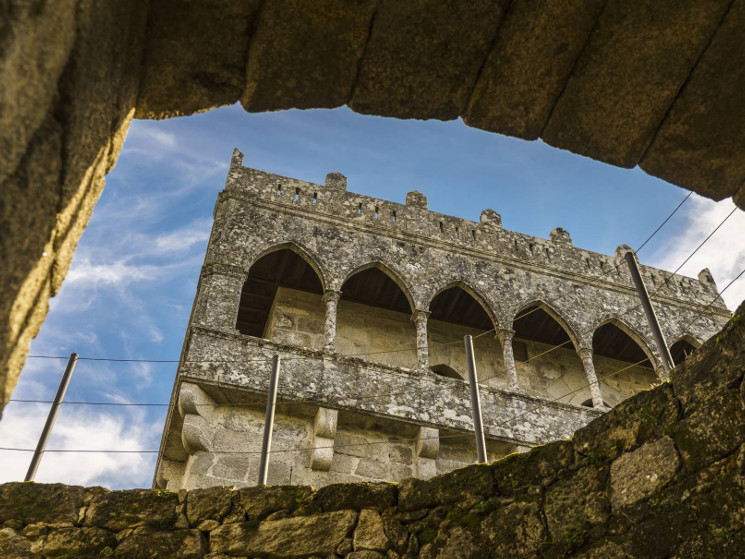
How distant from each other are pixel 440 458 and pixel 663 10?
796 centimetres

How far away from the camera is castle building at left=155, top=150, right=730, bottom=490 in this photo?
A: 951 centimetres

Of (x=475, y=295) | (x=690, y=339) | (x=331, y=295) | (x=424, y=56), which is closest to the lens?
(x=424, y=56)

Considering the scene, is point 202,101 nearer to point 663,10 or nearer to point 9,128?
point 9,128

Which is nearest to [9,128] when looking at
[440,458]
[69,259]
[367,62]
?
[69,259]

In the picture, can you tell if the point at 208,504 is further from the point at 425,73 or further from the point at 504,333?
the point at 504,333

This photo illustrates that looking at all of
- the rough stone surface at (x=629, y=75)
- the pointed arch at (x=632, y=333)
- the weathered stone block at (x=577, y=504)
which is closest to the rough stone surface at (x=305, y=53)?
the rough stone surface at (x=629, y=75)

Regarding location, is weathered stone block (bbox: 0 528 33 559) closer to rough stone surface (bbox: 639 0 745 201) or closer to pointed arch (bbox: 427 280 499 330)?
rough stone surface (bbox: 639 0 745 201)

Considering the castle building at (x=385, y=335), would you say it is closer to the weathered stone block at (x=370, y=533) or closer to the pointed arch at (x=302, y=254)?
the pointed arch at (x=302, y=254)

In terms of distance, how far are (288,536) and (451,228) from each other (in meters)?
8.94

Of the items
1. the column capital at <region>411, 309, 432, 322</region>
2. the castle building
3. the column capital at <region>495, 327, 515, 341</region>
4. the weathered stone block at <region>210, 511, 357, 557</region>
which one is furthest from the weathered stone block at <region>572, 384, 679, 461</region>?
the column capital at <region>495, 327, 515, 341</region>

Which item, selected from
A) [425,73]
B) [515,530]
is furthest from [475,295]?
[425,73]

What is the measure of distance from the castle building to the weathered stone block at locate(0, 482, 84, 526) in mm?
3811

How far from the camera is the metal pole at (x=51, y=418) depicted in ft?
20.3

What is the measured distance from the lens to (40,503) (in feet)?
15.6
